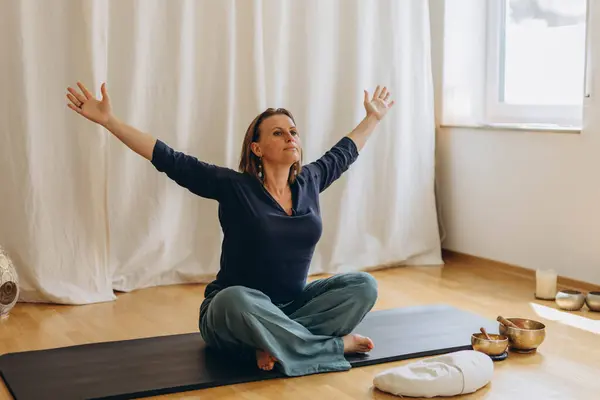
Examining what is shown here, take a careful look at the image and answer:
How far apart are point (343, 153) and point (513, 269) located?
Result: 148 cm

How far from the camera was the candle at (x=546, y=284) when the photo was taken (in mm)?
3580

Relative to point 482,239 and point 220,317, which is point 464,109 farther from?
point 220,317

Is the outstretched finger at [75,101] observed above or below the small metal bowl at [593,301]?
above

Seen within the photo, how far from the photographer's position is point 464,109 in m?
4.46

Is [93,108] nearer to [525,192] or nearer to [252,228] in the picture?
[252,228]

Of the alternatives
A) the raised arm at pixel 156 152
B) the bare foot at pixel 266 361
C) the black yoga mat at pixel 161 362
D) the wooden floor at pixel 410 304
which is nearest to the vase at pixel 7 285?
the wooden floor at pixel 410 304

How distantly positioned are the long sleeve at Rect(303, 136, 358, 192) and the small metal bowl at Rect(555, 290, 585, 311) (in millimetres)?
1068

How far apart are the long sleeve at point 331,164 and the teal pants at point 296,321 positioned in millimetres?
363

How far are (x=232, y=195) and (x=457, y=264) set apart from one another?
1.97 m

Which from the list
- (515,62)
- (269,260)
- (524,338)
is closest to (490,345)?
(524,338)

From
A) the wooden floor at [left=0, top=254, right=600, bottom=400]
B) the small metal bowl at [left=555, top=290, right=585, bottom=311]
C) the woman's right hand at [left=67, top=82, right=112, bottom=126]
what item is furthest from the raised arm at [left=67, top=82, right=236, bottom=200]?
the small metal bowl at [left=555, top=290, right=585, bottom=311]

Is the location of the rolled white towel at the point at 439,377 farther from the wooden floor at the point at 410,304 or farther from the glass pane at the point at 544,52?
the glass pane at the point at 544,52

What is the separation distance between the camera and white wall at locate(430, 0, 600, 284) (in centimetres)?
371

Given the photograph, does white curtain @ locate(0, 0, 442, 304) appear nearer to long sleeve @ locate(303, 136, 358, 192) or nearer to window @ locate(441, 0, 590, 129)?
window @ locate(441, 0, 590, 129)
